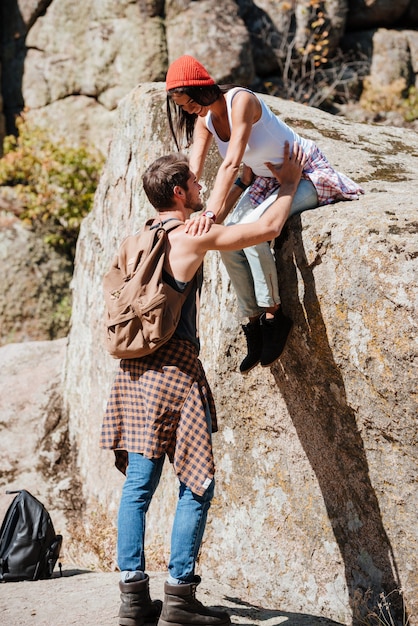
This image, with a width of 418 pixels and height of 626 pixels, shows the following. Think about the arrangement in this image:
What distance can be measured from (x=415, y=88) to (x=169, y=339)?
11503mm

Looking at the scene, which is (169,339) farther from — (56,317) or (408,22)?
(408,22)

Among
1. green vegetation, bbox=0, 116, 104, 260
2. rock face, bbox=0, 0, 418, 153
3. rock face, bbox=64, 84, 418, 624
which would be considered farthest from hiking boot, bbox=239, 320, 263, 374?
rock face, bbox=0, 0, 418, 153

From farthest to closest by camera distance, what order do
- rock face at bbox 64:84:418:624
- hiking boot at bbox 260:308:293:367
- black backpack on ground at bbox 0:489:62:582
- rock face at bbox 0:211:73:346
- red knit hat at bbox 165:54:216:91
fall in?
rock face at bbox 0:211:73:346, black backpack on ground at bbox 0:489:62:582, hiking boot at bbox 260:308:293:367, red knit hat at bbox 165:54:216:91, rock face at bbox 64:84:418:624

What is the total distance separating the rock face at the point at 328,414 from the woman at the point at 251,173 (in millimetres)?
128

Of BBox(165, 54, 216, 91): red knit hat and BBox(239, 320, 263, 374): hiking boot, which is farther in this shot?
BBox(239, 320, 263, 374): hiking boot

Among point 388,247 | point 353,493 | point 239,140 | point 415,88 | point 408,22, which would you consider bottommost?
point 353,493

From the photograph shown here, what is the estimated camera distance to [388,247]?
3428 millimetres

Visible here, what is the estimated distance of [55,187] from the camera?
11250mm

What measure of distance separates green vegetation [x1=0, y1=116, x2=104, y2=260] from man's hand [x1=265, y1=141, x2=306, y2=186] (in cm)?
750

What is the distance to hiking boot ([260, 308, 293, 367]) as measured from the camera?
3924 millimetres

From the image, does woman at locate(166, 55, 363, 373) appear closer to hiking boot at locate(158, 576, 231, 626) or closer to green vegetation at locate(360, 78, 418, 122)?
hiking boot at locate(158, 576, 231, 626)

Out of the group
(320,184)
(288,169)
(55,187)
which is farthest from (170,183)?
(55,187)

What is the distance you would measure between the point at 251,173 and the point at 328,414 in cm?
131

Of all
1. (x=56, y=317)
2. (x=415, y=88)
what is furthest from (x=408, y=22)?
(x=56, y=317)
